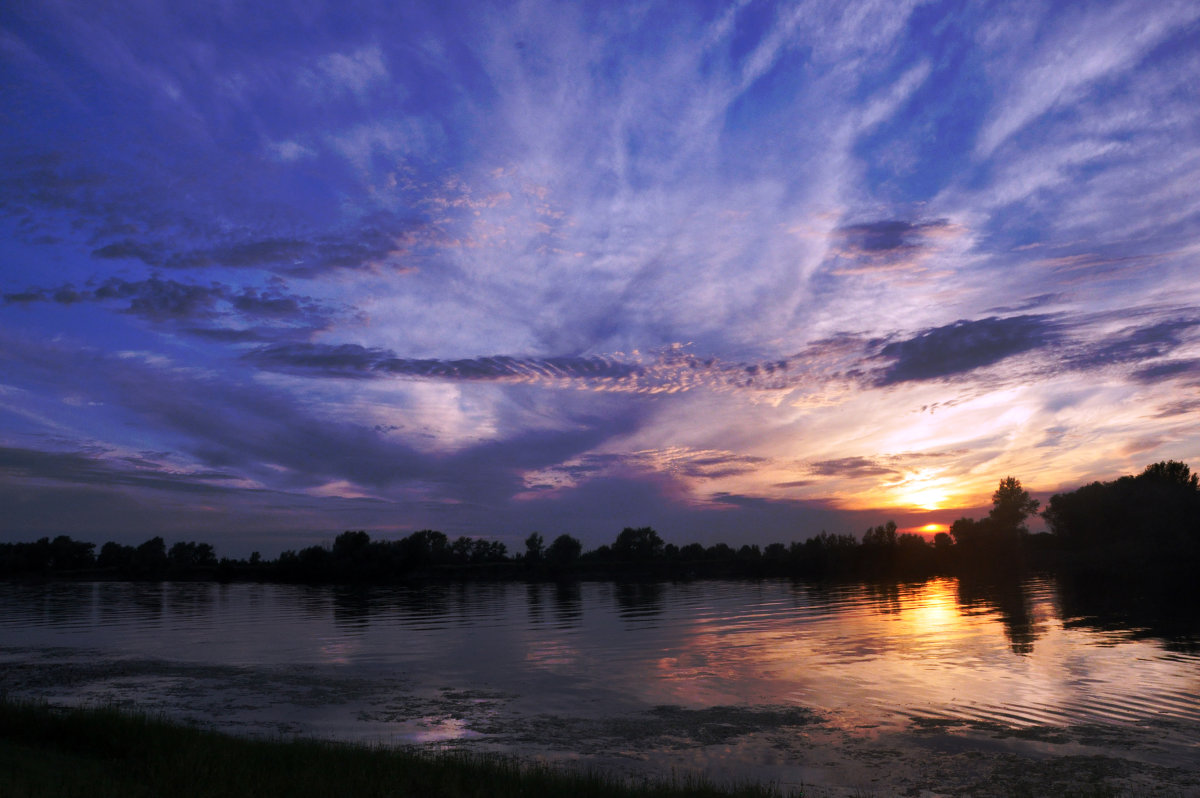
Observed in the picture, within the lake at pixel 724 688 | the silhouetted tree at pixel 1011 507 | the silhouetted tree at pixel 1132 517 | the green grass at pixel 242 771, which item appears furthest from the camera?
the silhouetted tree at pixel 1011 507

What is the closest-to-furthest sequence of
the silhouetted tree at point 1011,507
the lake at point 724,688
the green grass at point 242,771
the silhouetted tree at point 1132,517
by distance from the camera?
the green grass at point 242,771 → the lake at point 724,688 → the silhouetted tree at point 1132,517 → the silhouetted tree at point 1011,507

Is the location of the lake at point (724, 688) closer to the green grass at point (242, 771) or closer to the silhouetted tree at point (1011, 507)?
the green grass at point (242, 771)

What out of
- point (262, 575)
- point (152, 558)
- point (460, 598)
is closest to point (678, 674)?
point (460, 598)

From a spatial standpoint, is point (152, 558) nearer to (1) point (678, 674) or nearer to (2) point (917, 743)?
(1) point (678, 674)

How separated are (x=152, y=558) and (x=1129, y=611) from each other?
221m

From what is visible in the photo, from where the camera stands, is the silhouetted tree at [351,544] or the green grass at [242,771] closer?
the green grass at [242,771]

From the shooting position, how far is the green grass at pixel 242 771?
1234 cm

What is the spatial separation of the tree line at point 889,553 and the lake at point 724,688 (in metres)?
57.6

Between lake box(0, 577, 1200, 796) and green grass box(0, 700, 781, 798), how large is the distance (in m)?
3.64

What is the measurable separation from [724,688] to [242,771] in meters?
19.0

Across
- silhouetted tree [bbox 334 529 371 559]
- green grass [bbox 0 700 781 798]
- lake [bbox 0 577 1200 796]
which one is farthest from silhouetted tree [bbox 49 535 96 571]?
green grass [bbox 0 700 781 798]

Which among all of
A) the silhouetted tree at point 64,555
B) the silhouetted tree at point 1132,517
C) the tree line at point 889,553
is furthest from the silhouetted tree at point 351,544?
the silhouetted tree at point 1132,517

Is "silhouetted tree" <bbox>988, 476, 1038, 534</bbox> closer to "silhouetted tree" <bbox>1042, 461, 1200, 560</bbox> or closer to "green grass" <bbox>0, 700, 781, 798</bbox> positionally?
"silhouetted tree" <bbox>1042, 461, 1200, 560</bbox>

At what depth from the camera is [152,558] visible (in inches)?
7864
